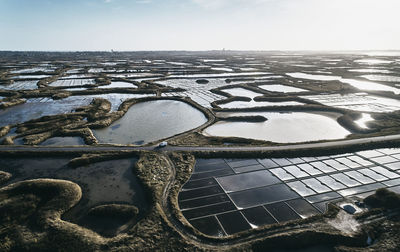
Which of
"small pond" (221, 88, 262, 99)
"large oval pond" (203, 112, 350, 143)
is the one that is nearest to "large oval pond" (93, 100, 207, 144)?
"large oval pond" (203, 112, 350, 143)

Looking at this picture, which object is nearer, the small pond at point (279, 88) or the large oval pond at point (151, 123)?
the large oval pond at point (151, 123)

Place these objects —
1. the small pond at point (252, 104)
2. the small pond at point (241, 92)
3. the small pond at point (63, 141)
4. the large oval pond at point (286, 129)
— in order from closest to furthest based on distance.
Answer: the small pond at point (63, 141), the large oval pond at point (286, 129), the small pond at point (252, 104), the small pond at point (241, 92)

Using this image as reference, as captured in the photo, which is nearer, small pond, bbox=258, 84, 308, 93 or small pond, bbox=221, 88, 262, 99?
small pond, bbox=221, 88, 262, 99

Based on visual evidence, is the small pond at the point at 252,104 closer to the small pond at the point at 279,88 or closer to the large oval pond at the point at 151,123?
the large oval pond at the point at 151,123

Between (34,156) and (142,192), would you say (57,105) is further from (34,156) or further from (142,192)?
(142,192)

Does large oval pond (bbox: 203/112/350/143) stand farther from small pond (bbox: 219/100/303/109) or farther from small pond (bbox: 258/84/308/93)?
small pond (bbox: 258/84/308/93)

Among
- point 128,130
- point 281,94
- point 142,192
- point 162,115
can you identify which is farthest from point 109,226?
point 281,94

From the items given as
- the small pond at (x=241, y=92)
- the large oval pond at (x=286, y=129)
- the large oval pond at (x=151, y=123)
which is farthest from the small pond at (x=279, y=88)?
the large oval pond at (x=151, y=123)
